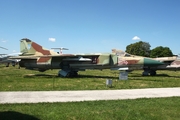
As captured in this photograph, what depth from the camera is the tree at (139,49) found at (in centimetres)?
10004

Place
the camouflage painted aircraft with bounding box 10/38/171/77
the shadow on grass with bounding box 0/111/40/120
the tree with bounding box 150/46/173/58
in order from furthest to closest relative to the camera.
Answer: the tree with bounding box 150/46/173/58, the camouflage painted aircraft with bounding box 10/38/171/77, the shadow on grass with bounding box 0/111/40/120

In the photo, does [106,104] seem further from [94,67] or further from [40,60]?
[40,60]

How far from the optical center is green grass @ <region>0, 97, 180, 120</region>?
6.76 meters

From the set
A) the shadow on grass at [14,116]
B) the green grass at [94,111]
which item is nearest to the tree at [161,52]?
the green grass at [94,111]

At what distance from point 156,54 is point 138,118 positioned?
9538 centimetres

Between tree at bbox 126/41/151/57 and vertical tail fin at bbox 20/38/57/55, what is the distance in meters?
80.3

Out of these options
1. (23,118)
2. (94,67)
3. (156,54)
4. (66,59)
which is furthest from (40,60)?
(156,54)

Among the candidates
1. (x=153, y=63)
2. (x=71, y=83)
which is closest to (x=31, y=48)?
(x=71, y=83)

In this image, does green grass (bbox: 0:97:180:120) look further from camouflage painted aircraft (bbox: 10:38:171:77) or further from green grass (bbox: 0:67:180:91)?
camouflage painted aircraft (bbox: 10:38:171:77)

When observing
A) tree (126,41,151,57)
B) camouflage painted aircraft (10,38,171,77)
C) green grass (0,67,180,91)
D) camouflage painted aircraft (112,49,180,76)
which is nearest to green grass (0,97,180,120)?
green grass (0,67,180,91)

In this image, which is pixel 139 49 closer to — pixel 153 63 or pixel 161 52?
pixel 161 52

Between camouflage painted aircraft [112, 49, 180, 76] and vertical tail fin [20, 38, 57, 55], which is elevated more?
vertical tail fin [20, 38, 57, 55]

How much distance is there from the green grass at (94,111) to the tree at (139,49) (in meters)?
93.1

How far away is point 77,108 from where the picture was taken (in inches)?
307
